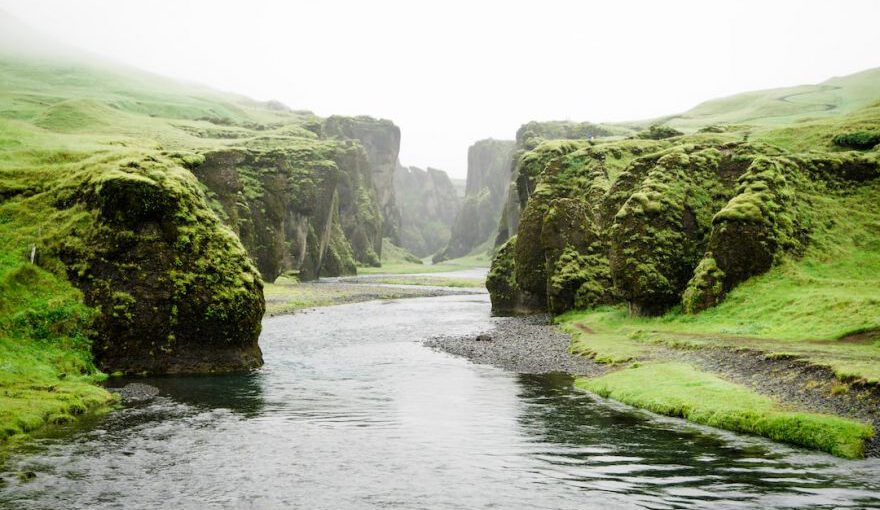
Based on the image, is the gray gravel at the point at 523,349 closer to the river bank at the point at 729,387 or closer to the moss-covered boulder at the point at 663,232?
the river bank at the point at 729,387

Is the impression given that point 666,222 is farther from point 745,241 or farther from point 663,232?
point 745,241

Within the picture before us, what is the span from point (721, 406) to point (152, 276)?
115 ft

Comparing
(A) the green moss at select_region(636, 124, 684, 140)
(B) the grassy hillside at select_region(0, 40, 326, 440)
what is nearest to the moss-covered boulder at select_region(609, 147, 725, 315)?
(A) the green moss at select_region(636, 124, 684, 140)

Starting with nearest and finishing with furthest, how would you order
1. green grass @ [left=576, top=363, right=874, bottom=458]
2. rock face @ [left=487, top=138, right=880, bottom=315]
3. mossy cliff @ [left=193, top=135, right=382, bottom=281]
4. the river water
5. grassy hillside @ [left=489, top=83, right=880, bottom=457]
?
the river water → green grass @ [left=576, top=363, right=874, bottom=458] → grassy hillside @ [left=489, top=83, right=880, bottom=457] → rock face @ [left=487, top=138, right=880, bottom=315] → mossy cliff @ [left=193, top=135, right=382, bottom=281]

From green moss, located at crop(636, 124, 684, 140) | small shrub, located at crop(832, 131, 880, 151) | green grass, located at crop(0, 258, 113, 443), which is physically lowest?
green grass, located at crop(0, 258, 113, 443)

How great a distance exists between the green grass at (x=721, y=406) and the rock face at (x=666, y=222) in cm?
1818

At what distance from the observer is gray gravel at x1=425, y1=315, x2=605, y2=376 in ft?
144

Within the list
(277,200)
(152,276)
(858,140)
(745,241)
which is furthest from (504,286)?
(277,200)

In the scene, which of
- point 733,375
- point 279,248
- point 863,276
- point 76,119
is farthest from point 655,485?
point 76,119

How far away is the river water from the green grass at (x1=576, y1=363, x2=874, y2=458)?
99 centimetres

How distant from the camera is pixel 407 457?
79.4ft

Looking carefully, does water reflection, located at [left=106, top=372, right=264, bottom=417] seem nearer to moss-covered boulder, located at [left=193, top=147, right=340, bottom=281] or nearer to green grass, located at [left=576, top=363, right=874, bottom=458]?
green grass, located at [left=576, top=363, right=874, bottom=458]

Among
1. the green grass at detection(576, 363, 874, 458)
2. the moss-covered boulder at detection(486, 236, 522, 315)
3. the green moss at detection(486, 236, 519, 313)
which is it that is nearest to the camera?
the green grass at detection(576, 363, 874, 458)

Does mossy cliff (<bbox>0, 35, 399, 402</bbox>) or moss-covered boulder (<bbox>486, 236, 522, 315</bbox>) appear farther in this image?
moss-covered boulder (<bbox>486, 236, 522, 315</bbox>)
